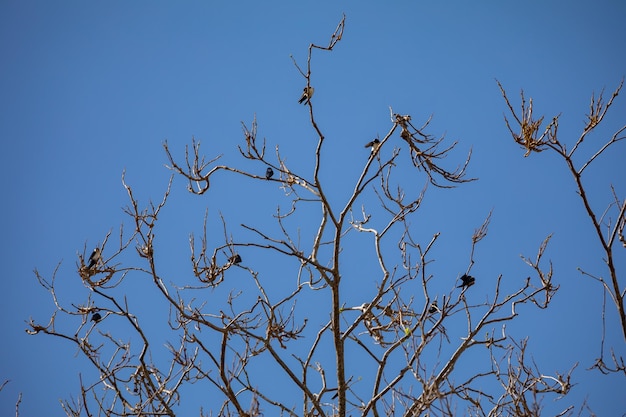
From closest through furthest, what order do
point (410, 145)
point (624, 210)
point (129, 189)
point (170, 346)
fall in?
point (624, 210) → point (129, 189) → point (410, 145) → point (170, 346)

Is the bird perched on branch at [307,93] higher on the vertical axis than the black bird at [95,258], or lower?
higher

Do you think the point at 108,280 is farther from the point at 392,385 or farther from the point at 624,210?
the point at 624,210

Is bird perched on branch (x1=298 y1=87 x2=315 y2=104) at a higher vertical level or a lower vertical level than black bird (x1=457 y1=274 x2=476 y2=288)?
higher

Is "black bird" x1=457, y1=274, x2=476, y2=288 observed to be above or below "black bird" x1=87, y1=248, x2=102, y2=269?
below

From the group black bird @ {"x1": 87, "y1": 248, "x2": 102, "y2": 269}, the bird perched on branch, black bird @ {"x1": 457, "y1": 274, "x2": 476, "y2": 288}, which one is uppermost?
the bird perched on branch

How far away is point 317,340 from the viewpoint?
461 centimetres

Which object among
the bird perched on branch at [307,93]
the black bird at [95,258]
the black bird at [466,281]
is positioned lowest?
the black bird at [466,281]

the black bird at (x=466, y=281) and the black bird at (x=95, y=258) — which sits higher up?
the black bird at (x=95, y=258)

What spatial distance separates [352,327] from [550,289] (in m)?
1.39

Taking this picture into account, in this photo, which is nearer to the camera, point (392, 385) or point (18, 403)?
point (392, 385)

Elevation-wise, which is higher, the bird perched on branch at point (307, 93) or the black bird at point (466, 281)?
the bird perched on branch at point (307, 93)

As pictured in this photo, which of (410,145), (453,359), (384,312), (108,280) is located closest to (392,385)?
(453,359)

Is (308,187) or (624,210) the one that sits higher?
(308,187)

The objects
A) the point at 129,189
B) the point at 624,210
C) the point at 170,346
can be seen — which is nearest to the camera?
the point at 624,210
